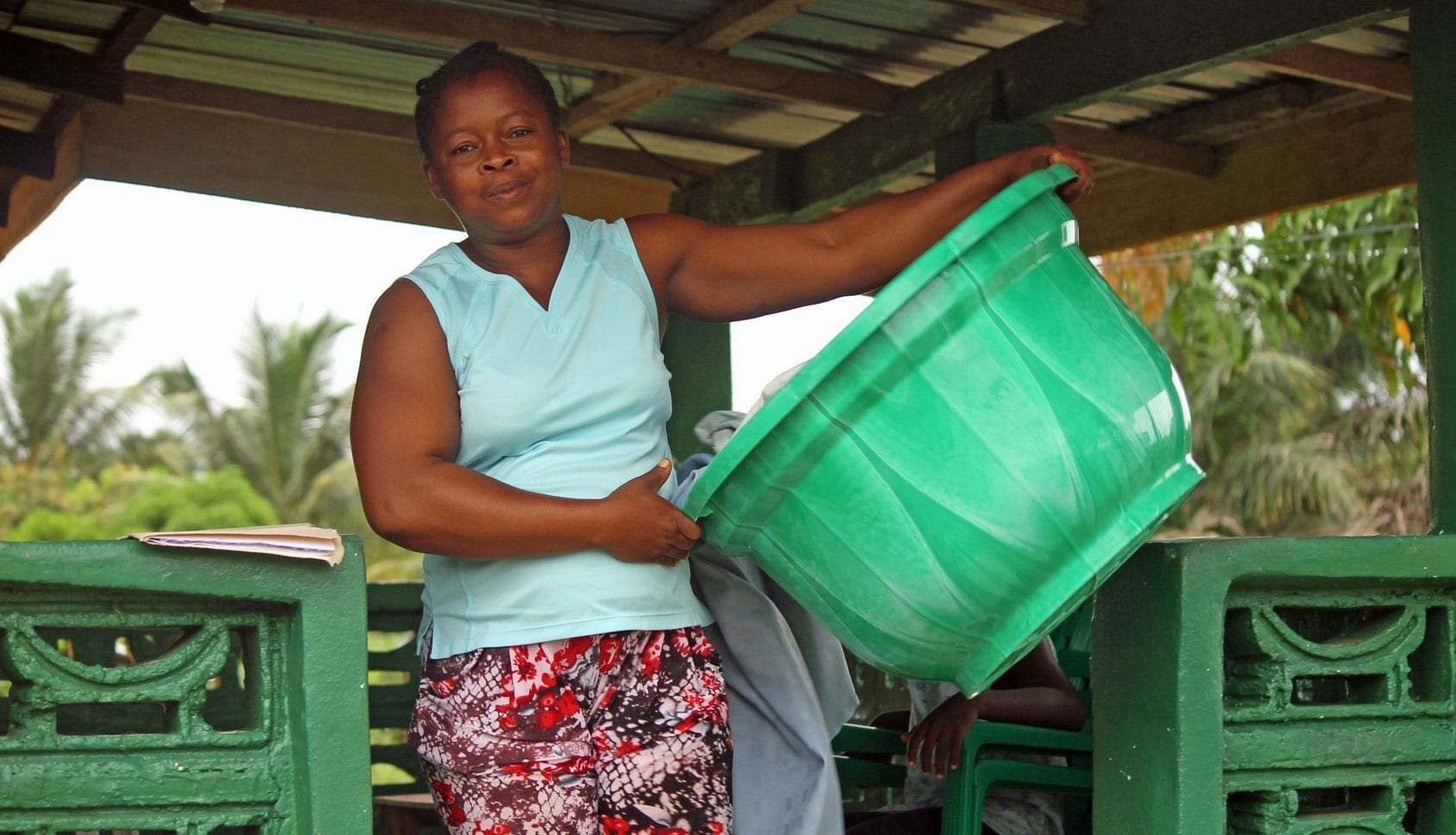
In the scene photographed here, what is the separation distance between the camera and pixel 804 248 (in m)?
2.23

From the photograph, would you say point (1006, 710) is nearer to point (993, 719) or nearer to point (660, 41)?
point (993, 719)

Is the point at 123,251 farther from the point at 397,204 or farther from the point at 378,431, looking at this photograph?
the point at 378,431

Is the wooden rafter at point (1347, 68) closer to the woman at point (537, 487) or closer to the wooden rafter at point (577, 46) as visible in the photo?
the wooden rafter at point (577, 46)

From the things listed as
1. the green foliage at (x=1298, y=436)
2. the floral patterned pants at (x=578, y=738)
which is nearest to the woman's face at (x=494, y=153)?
the floral patterned pants at (x=578, y=738)

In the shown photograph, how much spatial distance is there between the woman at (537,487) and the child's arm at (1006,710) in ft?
2.46

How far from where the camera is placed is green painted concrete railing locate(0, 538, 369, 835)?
178 centimetres

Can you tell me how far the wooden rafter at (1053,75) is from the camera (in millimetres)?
3180

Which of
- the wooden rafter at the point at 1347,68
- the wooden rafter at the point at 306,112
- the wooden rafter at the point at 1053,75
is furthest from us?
the wooden rafter at the point at 306,112

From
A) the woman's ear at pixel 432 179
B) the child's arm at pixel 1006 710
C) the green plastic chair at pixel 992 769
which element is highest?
the woman's ear at pixel 432 179

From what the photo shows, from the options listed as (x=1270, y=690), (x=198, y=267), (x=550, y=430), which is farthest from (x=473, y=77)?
(x=198, y=267)

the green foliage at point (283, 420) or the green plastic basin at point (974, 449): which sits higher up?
the green foliage at point (283, 420)

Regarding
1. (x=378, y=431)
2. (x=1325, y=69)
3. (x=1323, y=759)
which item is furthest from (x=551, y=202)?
(x=1325, y=69)

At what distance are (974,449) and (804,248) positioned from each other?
0.56m

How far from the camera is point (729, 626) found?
2.33 m
